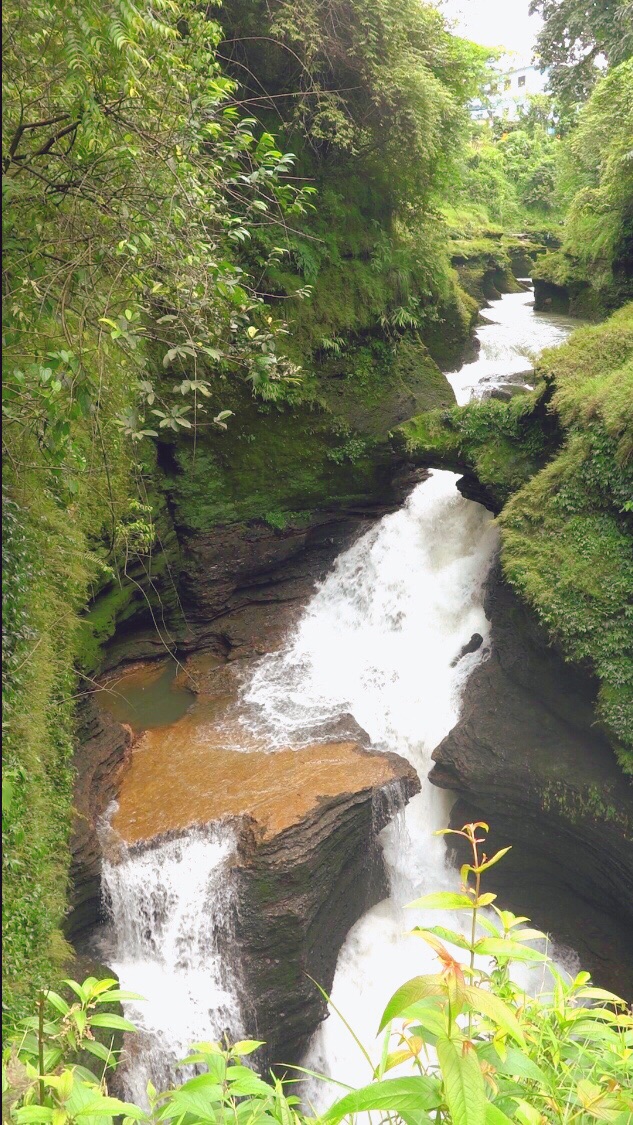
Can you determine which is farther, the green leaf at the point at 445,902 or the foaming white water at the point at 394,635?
the foaming white water at the point at 394,635

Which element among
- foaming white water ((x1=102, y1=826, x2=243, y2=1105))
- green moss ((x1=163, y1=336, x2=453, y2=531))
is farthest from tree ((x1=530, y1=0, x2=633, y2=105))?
foaming white water ((x1=102, y1=826, x2=243, y2=1105))

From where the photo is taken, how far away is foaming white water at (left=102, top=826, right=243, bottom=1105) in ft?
21.0

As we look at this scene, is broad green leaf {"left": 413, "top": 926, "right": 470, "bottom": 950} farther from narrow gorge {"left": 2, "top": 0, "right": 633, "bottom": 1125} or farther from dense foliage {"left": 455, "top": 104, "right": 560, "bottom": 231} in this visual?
dense foliage {"left": 455, "top": 104, "right": 560, "bottom": 231}

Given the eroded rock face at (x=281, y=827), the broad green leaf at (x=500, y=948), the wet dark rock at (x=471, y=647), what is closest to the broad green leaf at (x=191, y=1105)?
the broad green leaf at (x=500, y=948)

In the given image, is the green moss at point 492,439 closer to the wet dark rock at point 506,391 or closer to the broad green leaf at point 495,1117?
the wet dark rock at point 506,391

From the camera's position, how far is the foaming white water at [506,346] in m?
13.2

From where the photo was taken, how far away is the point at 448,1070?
1119mm

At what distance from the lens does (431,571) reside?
10.8 metres

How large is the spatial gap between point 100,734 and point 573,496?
627 centimetres

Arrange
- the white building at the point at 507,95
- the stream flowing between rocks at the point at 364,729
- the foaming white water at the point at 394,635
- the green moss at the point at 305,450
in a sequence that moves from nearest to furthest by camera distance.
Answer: the stream flowing between rocks at the point at 364,729, the foaming white water at the point at 394,635, the green moss at the point at 305,450, the white building at the point at 507,95

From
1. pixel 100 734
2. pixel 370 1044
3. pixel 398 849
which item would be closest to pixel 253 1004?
pixel 370 1044

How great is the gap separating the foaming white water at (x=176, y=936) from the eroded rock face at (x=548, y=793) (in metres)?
3.05

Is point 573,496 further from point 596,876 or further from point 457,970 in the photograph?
point 457,970

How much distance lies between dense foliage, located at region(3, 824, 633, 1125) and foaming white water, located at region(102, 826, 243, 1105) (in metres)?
5.44
